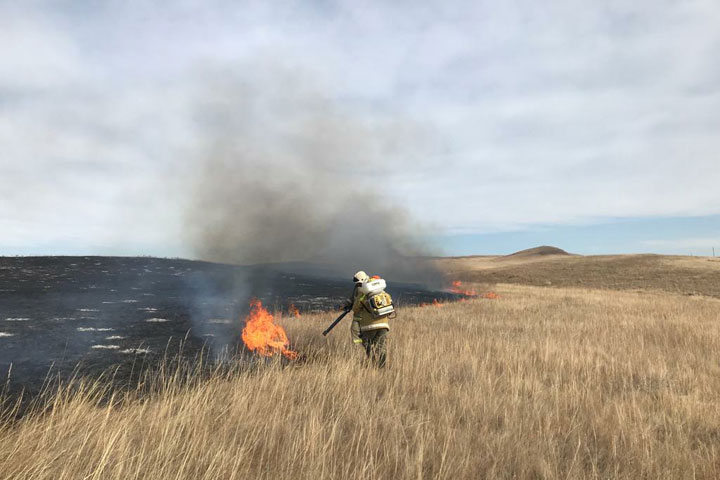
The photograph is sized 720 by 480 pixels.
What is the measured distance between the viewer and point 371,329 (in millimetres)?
8430

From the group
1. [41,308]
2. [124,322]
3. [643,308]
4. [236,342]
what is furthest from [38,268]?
[643,308]

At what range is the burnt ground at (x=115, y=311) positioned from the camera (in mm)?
9234

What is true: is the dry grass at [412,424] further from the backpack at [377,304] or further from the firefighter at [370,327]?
the backpack at [377,304]

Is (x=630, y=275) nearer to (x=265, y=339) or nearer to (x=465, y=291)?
(x=465, y=291)

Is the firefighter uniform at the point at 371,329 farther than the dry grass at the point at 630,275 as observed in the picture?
No

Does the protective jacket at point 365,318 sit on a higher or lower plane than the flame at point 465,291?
higher

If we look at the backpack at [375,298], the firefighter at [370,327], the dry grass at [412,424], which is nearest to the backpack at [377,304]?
the backpack at [375,298]

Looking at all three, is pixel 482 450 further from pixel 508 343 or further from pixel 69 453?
pixel 508 343

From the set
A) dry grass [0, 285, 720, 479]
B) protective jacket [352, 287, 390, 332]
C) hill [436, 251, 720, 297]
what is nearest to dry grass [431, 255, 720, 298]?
hill [436, 251, 720, 297]

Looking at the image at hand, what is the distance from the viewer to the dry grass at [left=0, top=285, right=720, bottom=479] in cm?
402

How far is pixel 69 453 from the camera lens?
13.6 ft

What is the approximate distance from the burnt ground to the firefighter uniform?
13.2 ft

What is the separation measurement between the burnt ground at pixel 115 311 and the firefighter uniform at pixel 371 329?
158 inches

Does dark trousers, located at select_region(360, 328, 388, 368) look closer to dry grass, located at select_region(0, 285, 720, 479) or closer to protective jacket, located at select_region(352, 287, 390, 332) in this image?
protective jacket, located at select_region(352, 287, 390, 332)
